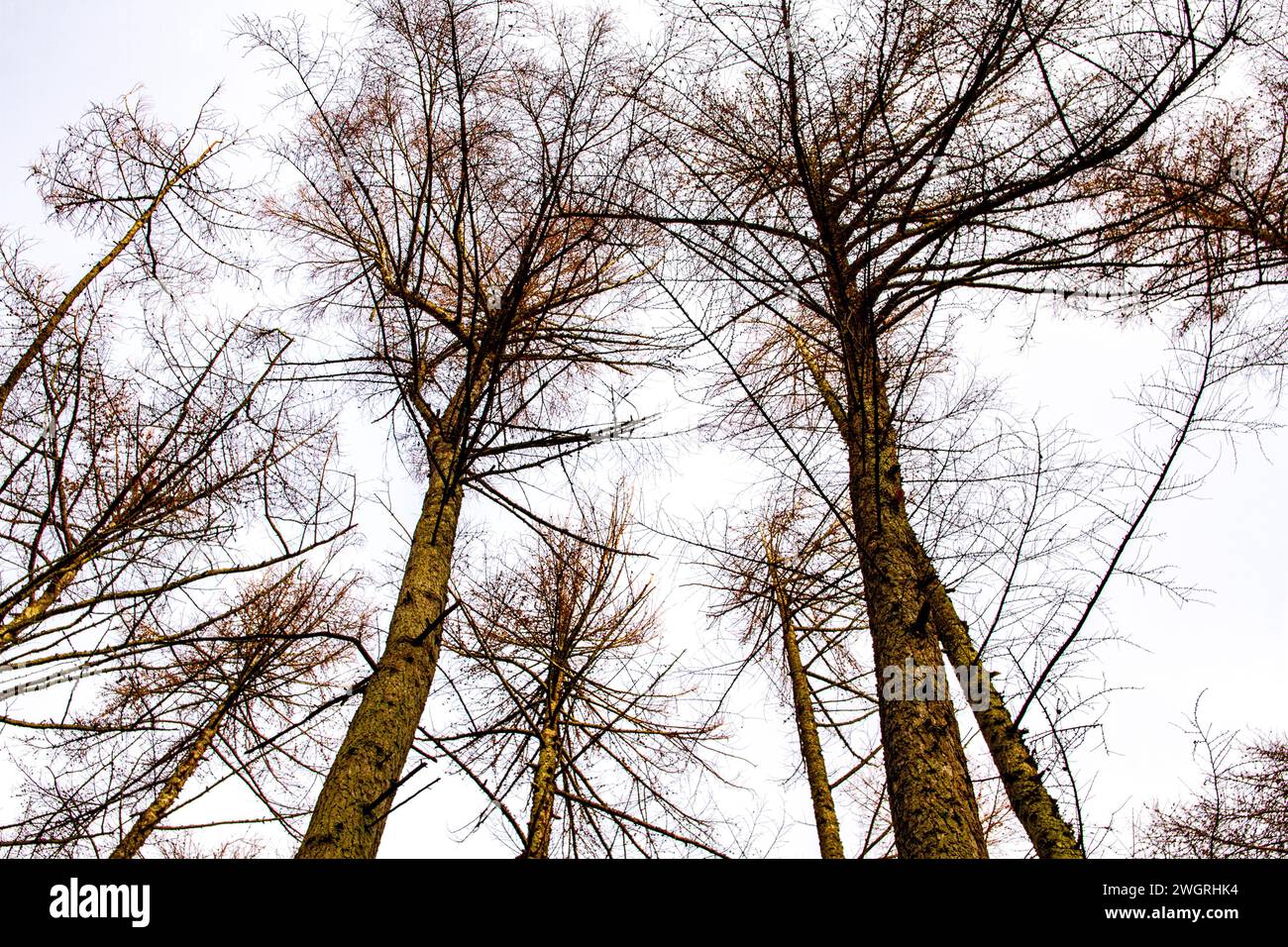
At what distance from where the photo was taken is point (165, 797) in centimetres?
570

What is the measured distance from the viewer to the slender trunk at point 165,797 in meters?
4.82

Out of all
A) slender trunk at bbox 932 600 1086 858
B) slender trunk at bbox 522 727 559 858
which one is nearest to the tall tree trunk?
slender trunk at bbox 932 600 1086 858

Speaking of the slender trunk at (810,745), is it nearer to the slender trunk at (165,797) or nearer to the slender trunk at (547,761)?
the slender trunk at (547,761)

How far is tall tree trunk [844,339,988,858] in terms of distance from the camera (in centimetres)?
254

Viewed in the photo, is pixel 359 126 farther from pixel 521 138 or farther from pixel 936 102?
pixel 936 102

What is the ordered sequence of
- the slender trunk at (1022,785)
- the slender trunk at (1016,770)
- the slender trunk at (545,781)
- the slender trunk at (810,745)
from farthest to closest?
1. the slender trunk at (810,745)
2. the slender trunk at (545,781)
3. the slender trunk at (1022,785)
4. the slender trunk at (1016,770)

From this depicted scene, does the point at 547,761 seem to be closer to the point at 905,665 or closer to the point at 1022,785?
the point at 1022,785

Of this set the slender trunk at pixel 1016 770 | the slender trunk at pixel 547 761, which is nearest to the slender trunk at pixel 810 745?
the slender trunk at pixel 1016 770

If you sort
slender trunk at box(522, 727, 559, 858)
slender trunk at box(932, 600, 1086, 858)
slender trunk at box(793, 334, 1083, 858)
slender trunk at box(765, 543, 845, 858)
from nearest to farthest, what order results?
1. slender trunk at box(793, 334, 1083, 858)
2. slender trunk at box(932, 600, 1086, 858)
3. slender trunk at box(522, 727, 559, 858)
4. slender trunk at box(765, 543, 845, 858)

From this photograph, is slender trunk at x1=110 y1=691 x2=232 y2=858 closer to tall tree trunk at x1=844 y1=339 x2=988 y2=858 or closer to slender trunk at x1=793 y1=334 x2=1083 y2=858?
tall tree trunk at x1=844 y1=339 x2=988 y2=858

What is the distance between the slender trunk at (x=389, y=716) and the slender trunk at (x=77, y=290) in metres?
1.46

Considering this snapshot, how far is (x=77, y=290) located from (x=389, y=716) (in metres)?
2.08

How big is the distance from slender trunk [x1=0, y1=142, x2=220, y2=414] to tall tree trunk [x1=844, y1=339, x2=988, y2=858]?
2.87 meters
